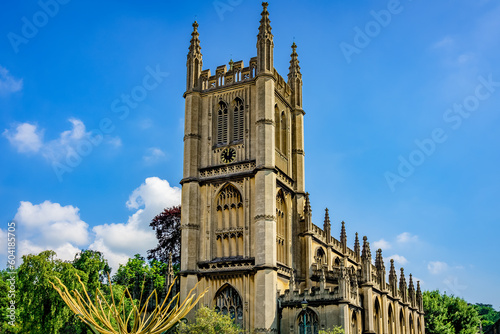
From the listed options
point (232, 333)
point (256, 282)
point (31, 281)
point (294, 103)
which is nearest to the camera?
point (232, 333)

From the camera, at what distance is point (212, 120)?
46.9 metres

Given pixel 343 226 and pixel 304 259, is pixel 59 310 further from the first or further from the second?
pixel 343 226

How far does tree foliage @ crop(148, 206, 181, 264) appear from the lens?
196ft

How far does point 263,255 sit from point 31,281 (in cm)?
1757

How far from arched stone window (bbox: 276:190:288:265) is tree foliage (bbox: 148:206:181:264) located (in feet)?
→ 54.2

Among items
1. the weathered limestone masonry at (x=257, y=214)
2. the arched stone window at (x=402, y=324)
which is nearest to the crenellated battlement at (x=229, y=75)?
the weathered limestone masonry at (x=257, y=214)

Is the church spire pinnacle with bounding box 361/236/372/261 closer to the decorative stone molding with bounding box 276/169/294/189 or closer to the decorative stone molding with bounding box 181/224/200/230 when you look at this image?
the decorative stone molding with bounding box 276/169/294/189

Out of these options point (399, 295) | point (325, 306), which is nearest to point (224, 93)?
point (325, 306)

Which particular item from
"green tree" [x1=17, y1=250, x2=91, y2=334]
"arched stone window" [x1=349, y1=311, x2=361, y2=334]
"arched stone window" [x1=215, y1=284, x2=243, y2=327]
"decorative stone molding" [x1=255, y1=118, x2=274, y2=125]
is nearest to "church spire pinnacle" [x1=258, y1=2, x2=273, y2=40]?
"decorative stone molding" [x1=255, y1=118, x2=274, y2=125]

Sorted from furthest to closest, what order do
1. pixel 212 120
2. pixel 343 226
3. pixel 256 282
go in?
pixel 343 226
pixel 212 120
pixel 256 282

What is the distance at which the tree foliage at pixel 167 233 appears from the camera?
59688mm

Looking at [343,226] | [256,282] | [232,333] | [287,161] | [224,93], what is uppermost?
[224,93]

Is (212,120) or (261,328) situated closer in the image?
(261,328)

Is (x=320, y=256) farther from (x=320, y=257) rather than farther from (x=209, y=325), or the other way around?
(x=209, y=325)
